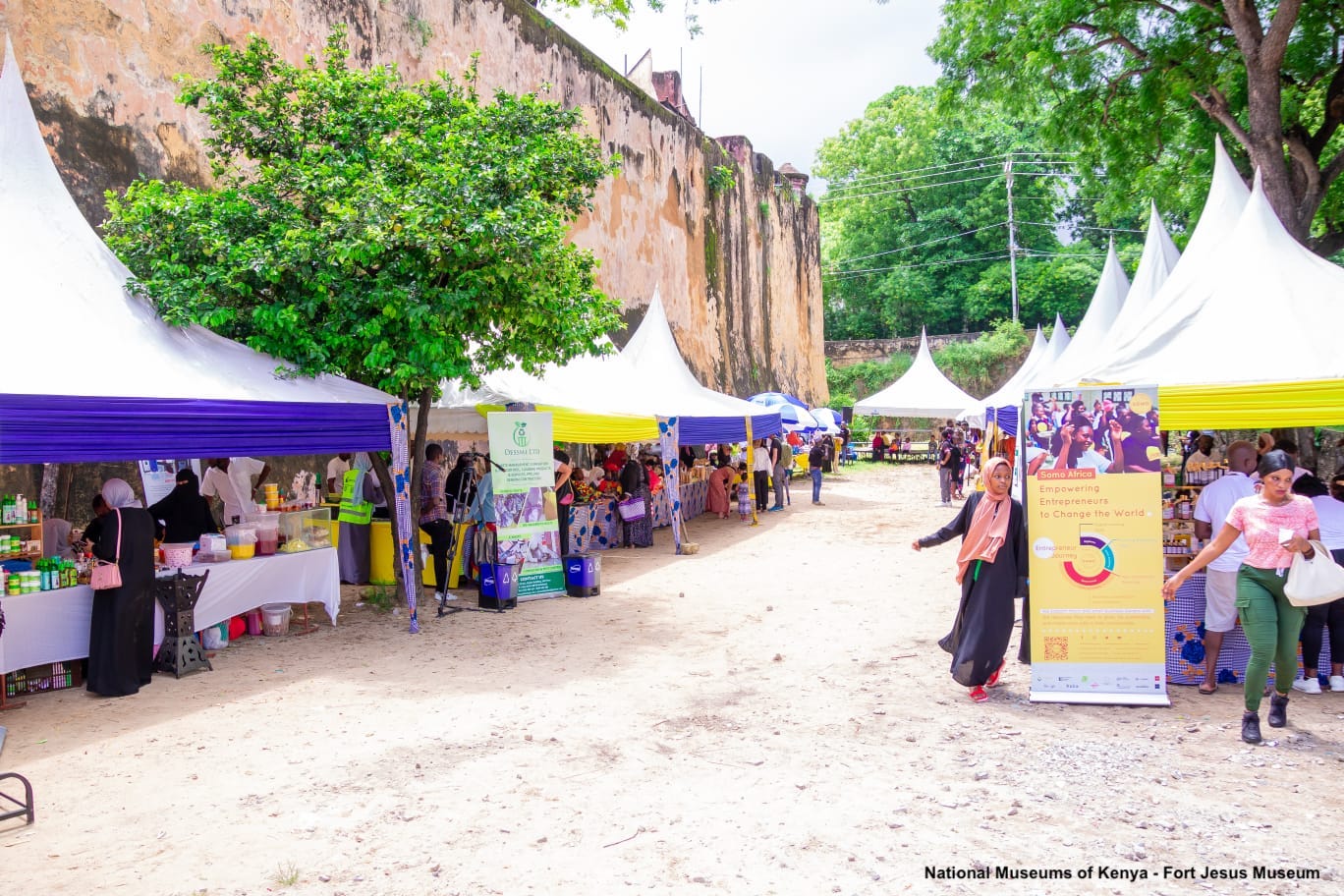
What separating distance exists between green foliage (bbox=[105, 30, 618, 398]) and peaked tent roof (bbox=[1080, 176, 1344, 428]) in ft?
16.8

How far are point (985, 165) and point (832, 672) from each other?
42282mm

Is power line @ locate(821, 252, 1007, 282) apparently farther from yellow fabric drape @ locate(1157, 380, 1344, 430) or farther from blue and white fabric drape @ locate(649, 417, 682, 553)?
yellow fabric drape @ locate(1157, 380, 1344, 430)

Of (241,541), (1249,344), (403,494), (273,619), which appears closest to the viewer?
(1249,344)

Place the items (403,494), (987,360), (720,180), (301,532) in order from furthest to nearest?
(987,360), (720,180), (301,532), (403,494)

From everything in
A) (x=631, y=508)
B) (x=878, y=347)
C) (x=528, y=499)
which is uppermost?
(x=878, y=347)

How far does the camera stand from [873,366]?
139 feet

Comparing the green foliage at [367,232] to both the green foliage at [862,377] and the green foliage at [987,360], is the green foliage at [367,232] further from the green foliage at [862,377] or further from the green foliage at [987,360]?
the green foliage at [862,377]

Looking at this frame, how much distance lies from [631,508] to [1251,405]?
8.83 metres

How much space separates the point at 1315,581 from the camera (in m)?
5.06

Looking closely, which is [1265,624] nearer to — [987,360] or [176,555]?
[176,555]

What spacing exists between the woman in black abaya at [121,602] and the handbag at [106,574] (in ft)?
0.07

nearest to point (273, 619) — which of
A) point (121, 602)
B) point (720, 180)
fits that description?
point (121, 602)

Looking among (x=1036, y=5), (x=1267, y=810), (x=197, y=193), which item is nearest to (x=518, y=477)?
(x=197, y=193)

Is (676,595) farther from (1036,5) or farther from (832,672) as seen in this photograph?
(1036,5)
